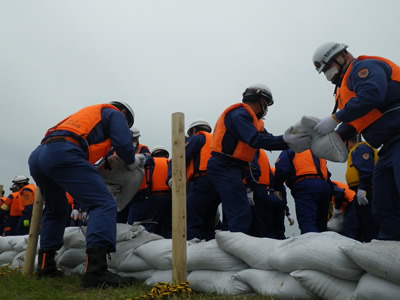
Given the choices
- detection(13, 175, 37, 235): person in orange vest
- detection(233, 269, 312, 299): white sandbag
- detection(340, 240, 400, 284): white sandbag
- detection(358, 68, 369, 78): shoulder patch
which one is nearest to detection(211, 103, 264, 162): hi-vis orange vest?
detection(358, 68, 369, 78): shoulder patch

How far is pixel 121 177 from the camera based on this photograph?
3.74m

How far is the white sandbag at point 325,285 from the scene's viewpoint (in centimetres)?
198

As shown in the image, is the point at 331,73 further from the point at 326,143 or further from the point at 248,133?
the point at 248,133

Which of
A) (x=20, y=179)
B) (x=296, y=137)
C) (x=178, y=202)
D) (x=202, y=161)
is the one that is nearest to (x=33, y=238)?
(x=202, y=161)

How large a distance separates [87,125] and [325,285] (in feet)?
6.94

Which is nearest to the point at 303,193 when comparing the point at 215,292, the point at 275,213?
the point at 275,213

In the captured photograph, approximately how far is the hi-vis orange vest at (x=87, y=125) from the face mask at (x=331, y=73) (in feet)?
5.86

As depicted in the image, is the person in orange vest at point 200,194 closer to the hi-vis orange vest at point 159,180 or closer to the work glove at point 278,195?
the hi-vis orange vest at point 159,180

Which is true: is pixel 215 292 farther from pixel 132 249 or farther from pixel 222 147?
pixel 222 147

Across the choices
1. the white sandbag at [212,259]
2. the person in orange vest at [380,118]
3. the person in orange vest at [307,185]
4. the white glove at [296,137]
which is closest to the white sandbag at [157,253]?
the white sandbag at [212,259]

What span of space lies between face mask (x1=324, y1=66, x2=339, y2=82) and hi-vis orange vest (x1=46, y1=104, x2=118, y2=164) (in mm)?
1785

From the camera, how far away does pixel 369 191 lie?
471 cm

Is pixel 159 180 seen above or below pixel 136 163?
below

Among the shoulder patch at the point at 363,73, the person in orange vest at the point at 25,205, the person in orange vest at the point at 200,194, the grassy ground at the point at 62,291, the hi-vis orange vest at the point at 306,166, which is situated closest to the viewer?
the grassy ground at the point at 62,291
